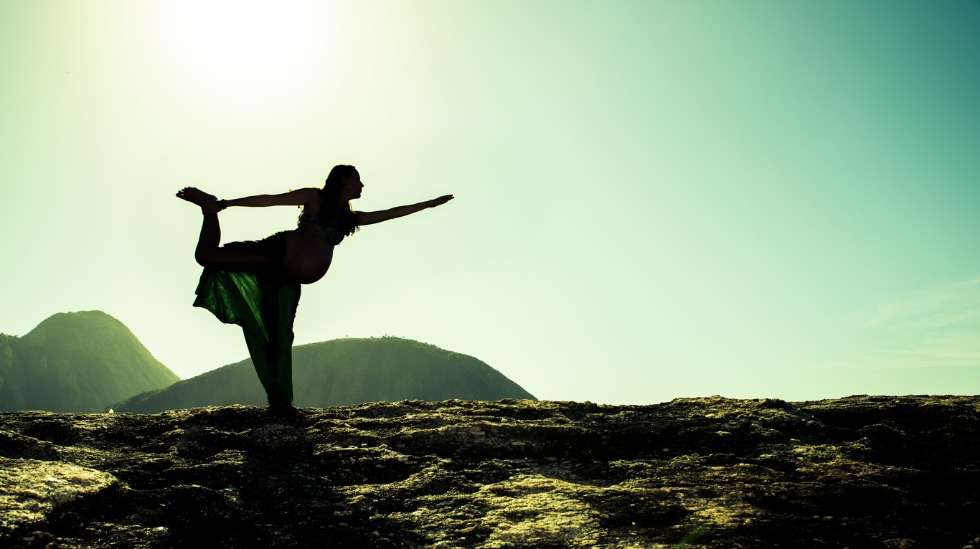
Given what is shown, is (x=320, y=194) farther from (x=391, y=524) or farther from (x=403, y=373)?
(x=403, y=373)

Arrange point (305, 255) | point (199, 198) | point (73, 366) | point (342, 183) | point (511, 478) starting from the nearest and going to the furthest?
point (511, 478) → point (199, 198) → point (305, 255) → point (342, 183) → point (73, 366)

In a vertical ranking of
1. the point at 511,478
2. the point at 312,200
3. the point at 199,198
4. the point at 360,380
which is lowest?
the point at 511,478

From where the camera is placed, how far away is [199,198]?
5.62 m

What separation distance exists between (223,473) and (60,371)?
173 metres

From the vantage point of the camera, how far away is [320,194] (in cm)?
613

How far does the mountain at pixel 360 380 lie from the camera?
359 feet

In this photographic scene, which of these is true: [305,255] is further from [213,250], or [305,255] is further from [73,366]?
[73,366]

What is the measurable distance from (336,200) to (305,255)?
0.63 m

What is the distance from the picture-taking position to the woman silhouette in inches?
230

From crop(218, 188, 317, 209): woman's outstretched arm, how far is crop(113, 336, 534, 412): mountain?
10093cm

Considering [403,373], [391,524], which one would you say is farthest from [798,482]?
[403,373]

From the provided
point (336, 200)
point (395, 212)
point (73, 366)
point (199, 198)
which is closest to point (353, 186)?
point (336, 200)

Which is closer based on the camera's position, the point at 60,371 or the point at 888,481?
the point at 888,481

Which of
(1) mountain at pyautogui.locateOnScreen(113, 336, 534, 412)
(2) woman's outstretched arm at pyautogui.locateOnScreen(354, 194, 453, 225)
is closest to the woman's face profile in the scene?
(2) woman's outstretched arm at pyautogui.locateOnScreen(354, 194, 453, 225)
